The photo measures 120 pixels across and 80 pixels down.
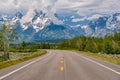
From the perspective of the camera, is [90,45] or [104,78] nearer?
[104,78]

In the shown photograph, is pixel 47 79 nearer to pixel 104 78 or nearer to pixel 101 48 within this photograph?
pixel 104 78

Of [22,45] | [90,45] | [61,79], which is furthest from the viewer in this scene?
[22,45]

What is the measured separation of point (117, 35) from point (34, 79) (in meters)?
168

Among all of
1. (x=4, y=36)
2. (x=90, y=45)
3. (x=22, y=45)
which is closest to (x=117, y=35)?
(x=90, y=45)

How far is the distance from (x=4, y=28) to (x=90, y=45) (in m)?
81.1

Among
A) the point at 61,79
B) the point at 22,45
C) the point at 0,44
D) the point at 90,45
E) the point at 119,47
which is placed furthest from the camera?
the point at 22,45

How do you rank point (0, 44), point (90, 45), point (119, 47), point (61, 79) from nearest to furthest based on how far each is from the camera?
1. point (61, 79)
2. point (0, 44)
3. point (119, 47)
4. point (90, 45)

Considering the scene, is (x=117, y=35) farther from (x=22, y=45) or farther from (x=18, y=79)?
(x=18, y=79)

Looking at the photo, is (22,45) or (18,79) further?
(22,45)

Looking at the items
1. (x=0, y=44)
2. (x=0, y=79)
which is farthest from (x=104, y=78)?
(x=0, y=44)

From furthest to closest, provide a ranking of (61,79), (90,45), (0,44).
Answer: (90,45) < (0,44) < (61,79)

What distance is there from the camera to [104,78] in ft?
50.3

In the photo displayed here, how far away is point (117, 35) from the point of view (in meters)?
179

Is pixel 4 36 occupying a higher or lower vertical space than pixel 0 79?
higher
